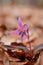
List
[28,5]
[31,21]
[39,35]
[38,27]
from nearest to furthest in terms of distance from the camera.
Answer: [39,35] → [38,27] → [31,21] → [28,5]

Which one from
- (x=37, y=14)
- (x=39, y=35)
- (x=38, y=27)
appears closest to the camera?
(x=39, y=35)

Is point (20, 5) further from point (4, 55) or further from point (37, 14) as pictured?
point (4, 55)

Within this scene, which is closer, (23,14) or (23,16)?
(23,16)

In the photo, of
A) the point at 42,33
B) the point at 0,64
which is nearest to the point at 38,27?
the point at 42,33

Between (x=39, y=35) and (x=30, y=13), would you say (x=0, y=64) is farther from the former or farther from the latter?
(x=30, y=13)

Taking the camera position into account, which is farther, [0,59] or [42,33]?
[42,33]

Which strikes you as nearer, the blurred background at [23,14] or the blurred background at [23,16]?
the blurred background at [23,16]

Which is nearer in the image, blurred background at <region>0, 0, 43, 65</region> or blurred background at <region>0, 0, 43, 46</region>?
blurred background at <region>0, 0, 43, 65</region>

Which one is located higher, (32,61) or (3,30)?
(32,61)

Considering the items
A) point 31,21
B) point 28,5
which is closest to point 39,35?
point 31,21
